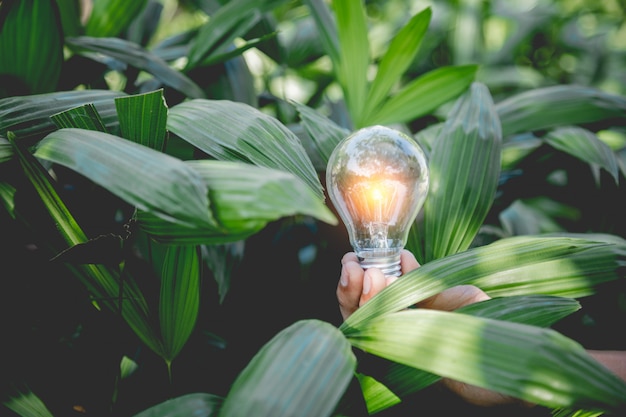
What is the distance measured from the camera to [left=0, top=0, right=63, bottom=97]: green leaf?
55cm

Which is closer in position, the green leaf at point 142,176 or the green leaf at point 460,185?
the green leaf at point 142,176

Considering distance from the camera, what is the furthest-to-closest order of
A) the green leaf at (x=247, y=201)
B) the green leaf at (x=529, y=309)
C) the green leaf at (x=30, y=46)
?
the green leaf at (x=30, y=46)
the green leaf at (x=529, y=309)
the green leaf at (x=247, y=201)

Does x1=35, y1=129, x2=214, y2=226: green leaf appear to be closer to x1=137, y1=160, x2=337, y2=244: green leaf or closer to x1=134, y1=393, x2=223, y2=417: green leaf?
x1=137, y1=160, x2=337, y2=244: green leaf

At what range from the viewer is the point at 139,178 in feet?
1.06

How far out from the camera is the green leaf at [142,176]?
31 centimetres

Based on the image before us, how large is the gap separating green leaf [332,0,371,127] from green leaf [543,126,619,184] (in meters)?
0.27

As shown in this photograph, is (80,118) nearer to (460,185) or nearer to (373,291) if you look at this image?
(373,291)

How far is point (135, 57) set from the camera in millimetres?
645

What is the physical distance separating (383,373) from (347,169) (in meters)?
0.18

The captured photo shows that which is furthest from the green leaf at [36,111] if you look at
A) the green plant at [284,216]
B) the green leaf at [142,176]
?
the green leaf at [142,176]

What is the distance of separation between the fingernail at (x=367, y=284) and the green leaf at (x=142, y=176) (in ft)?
0.63

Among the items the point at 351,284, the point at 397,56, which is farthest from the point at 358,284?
the point at 397,56

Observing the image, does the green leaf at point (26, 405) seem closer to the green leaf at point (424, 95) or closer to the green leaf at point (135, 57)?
the green leaf at point (135, 57)

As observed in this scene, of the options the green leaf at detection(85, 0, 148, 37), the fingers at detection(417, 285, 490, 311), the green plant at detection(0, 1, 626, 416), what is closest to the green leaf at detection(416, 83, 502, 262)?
the green plant at detection(0, 1, 626, 416)
